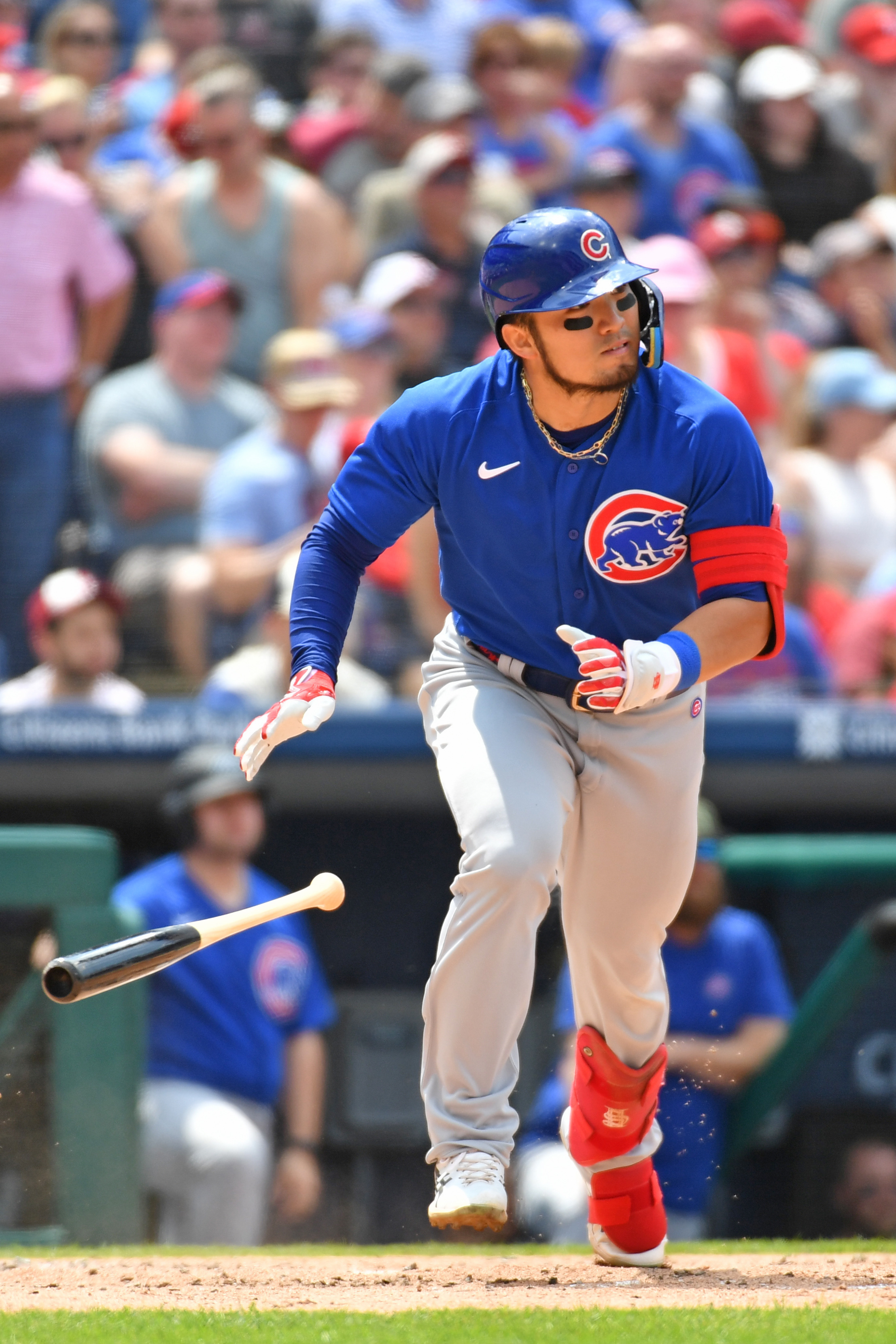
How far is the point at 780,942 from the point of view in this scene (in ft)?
19.4

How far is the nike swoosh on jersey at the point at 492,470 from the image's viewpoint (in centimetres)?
337

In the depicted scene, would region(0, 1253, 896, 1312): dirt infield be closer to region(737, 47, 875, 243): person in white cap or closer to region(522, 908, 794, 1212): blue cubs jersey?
region(522, 908, 794, 1212): blue cubs jersey

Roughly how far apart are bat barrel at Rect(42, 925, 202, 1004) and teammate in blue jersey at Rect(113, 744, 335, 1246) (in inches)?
73.1

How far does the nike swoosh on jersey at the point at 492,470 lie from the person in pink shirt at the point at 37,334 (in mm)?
3187

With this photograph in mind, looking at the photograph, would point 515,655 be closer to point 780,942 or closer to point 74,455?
point 780,942

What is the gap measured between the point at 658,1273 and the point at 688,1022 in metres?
1.73

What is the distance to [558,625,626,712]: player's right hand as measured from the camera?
3076 millimetres

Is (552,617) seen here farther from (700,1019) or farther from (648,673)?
(700,1019)

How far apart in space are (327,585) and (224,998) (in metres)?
2.24

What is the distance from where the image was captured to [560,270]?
3275mm

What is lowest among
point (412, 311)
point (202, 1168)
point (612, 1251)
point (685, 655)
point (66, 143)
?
point (202, 1168)

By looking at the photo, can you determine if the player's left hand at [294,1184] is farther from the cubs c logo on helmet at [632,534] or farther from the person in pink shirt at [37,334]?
the cubs c logo on helmet at [632,534]

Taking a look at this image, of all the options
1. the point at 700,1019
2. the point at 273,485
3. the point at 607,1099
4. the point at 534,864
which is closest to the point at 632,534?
the point at 534,864

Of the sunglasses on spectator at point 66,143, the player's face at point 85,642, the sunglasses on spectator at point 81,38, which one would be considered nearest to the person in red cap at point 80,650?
the player's face at point 85,642
